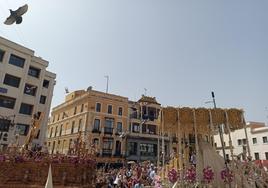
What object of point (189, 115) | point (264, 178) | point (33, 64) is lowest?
point (264, 178)

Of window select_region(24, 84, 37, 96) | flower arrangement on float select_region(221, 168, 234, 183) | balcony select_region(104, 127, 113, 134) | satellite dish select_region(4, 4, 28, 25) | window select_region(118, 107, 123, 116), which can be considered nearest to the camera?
flower arrangement on float select_region(221, 168, 234, 183)

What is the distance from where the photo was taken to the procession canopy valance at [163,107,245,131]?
723cm

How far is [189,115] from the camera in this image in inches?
286

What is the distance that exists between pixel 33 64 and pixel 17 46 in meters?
2.95

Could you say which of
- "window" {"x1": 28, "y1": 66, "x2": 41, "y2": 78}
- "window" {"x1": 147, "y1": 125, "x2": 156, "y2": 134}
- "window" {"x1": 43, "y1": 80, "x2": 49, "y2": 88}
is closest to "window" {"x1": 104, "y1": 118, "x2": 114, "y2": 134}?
"window" {"x1": 147, "y1": 125, "x2": 156, "y2": 134}

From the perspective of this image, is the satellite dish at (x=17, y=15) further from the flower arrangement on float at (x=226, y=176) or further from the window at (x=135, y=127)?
the window at (x=135, y=127)

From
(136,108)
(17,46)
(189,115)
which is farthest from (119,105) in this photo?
(189,115)

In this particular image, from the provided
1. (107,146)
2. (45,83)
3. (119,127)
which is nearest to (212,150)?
(45,83)

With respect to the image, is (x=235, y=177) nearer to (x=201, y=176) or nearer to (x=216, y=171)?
(x=216, y=171)

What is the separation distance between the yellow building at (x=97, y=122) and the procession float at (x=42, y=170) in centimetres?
2060

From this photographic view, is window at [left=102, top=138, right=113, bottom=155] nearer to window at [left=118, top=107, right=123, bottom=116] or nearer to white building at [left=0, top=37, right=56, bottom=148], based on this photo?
window at [left=118, top=107, right=123, bottom=116]

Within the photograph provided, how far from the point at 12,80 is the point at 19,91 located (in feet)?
4.81

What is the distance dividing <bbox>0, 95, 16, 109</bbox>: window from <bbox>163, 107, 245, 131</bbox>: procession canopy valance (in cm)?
2310

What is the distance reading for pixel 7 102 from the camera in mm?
25141
